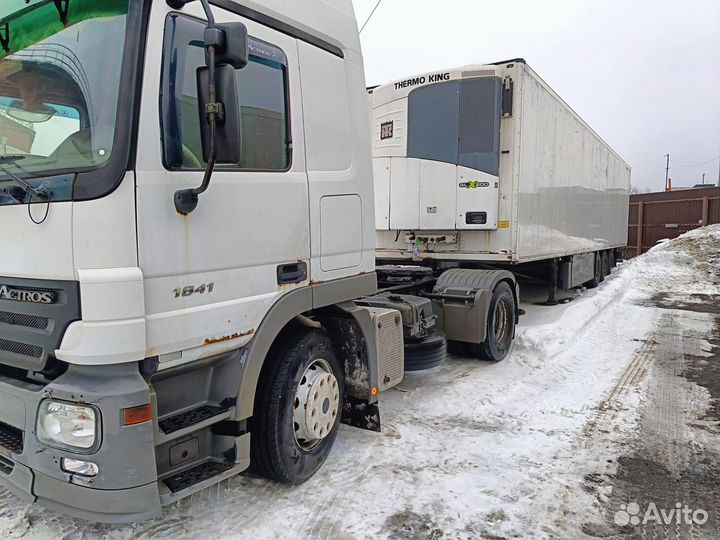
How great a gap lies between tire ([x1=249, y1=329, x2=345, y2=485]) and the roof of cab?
6.50ft

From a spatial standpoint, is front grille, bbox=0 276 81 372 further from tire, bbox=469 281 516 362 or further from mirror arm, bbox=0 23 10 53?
tire, bbox=469 281 516 362

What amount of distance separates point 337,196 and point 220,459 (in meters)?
1.82

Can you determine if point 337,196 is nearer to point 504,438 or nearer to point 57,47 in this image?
point 57,47

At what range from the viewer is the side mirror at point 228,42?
7.39ft

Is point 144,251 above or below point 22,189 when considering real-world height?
below

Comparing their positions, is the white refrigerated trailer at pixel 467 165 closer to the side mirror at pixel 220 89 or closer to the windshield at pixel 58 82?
the side mirror at pixel 220 89

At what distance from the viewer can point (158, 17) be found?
243 cm

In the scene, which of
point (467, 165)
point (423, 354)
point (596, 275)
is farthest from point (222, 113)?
point (596, 275)

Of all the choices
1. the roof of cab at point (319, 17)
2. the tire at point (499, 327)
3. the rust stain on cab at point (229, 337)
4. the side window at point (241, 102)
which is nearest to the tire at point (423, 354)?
the tire at point (499, 327)

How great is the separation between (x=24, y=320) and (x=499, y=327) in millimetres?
5421

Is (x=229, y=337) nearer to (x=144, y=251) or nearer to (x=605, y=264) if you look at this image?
(x=144, y=251)

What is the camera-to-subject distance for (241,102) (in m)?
2.86

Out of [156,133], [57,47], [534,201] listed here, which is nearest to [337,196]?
[156,133]

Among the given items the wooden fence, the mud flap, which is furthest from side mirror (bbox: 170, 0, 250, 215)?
the wooden fence
